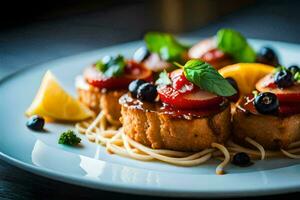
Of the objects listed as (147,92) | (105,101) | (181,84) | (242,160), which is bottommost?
(105,101)

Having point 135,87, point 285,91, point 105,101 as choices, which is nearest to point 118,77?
point 105,101

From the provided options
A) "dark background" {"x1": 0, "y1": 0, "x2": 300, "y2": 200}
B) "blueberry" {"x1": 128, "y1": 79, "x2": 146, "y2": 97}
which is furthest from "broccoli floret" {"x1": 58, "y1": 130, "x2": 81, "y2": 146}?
"dark background" {"x1": 0, "y1": 0, "x2": 300, "y2": 200}

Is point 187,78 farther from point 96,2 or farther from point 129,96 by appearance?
point 96,2

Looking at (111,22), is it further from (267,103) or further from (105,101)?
(267,103)

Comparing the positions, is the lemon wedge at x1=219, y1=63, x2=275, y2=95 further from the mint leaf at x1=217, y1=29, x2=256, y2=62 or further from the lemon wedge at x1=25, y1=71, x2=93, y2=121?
the lemon wedge at x1=25, y1=71, x2=93, y2=121

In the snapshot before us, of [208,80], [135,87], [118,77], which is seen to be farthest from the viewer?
[118,77]

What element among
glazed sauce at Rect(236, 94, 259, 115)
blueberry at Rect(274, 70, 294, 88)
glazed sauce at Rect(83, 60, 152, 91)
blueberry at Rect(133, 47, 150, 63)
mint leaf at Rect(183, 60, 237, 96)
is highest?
mint leaf at Rect(183, 60, 237, 96)

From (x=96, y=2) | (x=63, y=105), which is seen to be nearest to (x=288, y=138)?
(x=63, y=105)
